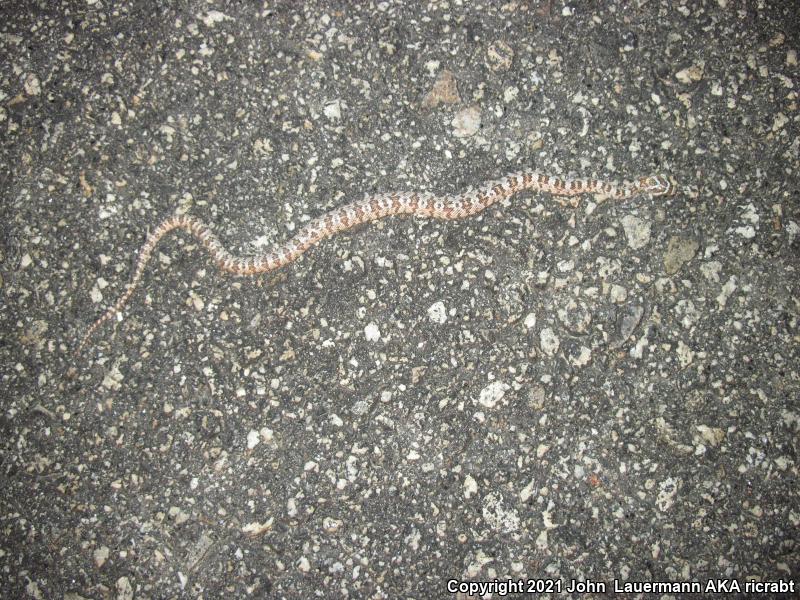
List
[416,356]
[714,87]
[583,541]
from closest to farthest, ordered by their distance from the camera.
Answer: [583,541] → [416,356] → [714,87]

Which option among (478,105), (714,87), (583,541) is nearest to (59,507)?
(583,541)

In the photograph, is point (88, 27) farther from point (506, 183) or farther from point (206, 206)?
point (506, 183)

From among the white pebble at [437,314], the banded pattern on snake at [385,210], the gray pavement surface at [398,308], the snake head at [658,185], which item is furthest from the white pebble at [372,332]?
the snake head at [658,185]

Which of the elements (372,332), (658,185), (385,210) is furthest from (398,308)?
(658,185)

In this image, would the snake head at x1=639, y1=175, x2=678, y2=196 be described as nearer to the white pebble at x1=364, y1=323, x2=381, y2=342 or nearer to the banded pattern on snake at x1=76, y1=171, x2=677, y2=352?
the banded pattern on snake at x1=76, y1=171, x2=677, y2=352

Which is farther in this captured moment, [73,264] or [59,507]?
[73,264]

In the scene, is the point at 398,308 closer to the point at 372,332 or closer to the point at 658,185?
the point at 372,332
